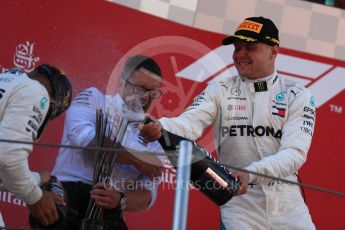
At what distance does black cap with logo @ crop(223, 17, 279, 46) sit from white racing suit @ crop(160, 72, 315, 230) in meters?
0.13

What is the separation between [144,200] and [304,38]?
1.75 metres

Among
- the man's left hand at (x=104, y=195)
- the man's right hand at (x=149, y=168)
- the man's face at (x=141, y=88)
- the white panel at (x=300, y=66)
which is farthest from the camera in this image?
the white panel at (x=300, y=66)

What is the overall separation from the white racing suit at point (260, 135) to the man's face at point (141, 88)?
13 centimetres

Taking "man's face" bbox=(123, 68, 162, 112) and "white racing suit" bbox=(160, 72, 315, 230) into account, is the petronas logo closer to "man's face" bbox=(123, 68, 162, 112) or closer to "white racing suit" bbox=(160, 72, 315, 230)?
"white racing suit" bbox=(160, 72, 315, 230)

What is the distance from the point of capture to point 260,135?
9.30 ft

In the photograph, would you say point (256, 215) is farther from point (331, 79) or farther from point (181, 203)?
point (331, 79)

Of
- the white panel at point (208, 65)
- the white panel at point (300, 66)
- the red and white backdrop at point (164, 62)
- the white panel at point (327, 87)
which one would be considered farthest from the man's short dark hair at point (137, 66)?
the white panel at point (327, 87)

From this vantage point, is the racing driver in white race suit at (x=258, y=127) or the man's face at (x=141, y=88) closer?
the racing driver in white race suit at (x=258, y=127)

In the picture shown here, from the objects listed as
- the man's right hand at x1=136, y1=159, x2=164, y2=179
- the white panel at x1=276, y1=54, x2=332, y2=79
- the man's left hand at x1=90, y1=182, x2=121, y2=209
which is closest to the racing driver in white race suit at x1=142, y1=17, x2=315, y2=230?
the man's right hand at x1=136, y1=159, x2=164, y2=179

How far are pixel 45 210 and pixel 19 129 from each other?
0.79ft

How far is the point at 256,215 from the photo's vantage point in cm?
275

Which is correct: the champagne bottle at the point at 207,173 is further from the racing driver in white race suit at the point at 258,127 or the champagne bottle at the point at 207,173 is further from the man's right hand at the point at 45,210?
the man's right hand at the point at 45,210

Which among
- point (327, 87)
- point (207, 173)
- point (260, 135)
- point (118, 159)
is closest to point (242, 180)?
point (207, 173)

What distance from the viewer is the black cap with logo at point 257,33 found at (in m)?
2.93
